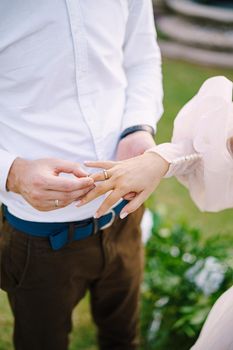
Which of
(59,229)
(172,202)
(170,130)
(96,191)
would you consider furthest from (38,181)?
(170,130)

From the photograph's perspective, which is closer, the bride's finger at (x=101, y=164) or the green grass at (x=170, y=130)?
the bride's finger at (x=101, y=164)

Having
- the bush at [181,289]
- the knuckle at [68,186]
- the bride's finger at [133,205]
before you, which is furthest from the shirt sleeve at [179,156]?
the bush at [181,289]

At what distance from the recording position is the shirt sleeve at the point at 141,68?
147 centimetres

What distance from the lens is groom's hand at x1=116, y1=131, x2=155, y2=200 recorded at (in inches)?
55.2

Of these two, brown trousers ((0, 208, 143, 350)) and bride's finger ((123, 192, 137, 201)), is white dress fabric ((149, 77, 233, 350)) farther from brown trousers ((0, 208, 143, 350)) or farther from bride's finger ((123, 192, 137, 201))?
brown trousers ((0, 208, 143, 350))

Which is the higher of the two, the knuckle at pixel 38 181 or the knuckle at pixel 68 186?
the knuckle at pixel 38 181

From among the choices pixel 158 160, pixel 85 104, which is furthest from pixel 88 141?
pixel 158 160

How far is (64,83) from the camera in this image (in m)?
1.30

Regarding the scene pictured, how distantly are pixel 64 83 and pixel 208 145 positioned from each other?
14.9 inches

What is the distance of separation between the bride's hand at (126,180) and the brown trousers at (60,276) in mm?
275

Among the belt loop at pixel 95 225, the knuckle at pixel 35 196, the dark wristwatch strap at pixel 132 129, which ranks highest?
the knuckle at pixel 35 196

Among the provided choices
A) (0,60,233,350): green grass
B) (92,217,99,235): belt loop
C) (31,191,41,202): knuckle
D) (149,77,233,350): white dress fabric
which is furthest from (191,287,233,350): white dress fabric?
(0,60,233,350): green grass

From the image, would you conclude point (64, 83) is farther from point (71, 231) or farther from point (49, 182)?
point (71, 231)

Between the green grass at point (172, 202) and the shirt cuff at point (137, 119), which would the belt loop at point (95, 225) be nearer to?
the shirt cuff at point (137, 119)
